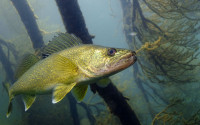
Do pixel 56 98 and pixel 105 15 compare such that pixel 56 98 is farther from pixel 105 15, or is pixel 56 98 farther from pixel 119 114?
pixel 105 15

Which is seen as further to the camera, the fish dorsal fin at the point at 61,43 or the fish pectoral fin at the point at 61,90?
the fish dorsal fin at the point at 61,43

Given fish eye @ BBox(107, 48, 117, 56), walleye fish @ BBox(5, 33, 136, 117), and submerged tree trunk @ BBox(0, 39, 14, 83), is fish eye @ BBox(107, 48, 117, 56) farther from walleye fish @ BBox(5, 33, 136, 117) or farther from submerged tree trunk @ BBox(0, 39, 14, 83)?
submerged tree trunk @ BBox(0, 39, 14, 83)

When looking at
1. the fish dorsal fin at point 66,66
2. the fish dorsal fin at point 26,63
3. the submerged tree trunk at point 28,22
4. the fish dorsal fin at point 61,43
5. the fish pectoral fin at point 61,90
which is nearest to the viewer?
the fish pectoral fin at point 61,90

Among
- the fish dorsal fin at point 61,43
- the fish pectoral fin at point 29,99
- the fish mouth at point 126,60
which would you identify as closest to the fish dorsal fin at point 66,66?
the fish dorsal fin at point 61,43

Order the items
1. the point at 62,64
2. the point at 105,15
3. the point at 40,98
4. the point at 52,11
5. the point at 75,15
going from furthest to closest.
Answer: the point at 105,15 → the point at 52,11 → the point at 40,98 → the point at 75,15 → the point at 62,64

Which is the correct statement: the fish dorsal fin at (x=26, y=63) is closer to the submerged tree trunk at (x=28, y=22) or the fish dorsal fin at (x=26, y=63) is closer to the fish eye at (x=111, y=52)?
the fish eye at (x=111, y=52)

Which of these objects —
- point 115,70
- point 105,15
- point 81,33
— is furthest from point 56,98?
point 105,15
